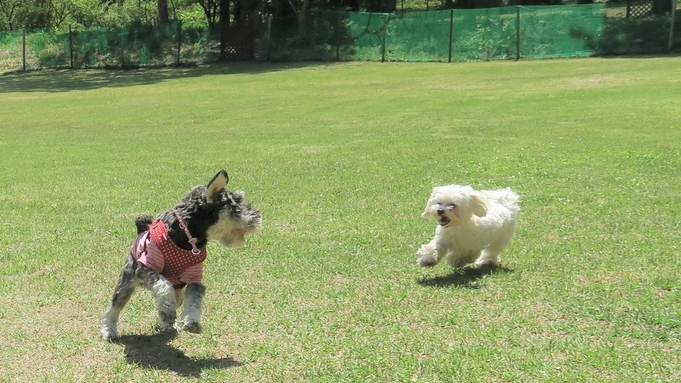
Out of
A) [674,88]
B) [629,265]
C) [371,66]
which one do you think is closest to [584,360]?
[629,265]

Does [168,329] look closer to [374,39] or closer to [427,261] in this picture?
[427,261]

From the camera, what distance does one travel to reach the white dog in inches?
271

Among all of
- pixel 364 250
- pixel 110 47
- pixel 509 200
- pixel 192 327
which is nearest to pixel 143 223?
pixel 192 327

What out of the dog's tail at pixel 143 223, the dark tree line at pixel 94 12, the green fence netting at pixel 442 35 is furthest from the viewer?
the dark tree line at pixel 94 12

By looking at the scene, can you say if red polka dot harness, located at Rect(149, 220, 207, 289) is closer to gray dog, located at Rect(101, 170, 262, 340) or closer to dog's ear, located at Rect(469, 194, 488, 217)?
gray dog, located at Rect(101, 170, 262, 340)

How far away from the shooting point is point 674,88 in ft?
75.2

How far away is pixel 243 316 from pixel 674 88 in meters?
20.0

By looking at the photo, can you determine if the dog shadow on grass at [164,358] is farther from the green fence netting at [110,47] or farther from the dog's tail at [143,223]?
the green fence netting at [110,47]

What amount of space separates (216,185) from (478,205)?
2.66m

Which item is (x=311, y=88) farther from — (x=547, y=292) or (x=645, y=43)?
(x=547, y=292)

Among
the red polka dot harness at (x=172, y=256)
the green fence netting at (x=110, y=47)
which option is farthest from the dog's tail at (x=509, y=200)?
the green fence netting at (x=110, y=47)

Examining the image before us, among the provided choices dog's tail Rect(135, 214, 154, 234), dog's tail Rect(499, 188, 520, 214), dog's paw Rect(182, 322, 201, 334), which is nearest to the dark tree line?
dog's tail Rect(499, 188, 520, 214)

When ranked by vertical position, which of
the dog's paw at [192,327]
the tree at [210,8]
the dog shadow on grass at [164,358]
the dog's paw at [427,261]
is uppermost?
the tree at [210,8]

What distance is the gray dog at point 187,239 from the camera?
5312 mm
